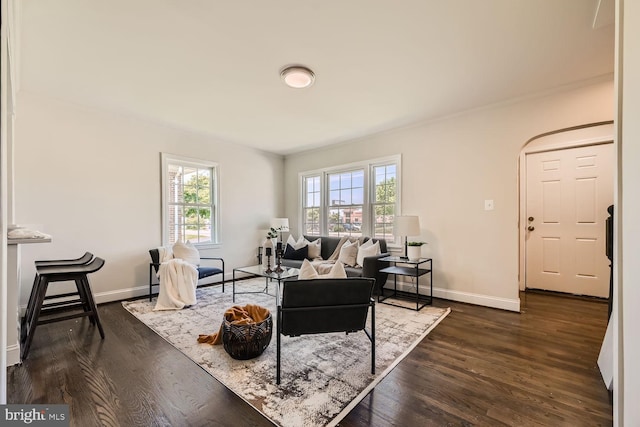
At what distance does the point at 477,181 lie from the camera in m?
3.69

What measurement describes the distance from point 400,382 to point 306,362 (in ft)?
2.31

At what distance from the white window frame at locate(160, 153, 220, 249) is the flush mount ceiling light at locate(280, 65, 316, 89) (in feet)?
8.07

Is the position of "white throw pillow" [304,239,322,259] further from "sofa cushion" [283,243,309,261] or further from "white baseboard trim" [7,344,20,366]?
"white baseboard trim" [7,344,20,366]

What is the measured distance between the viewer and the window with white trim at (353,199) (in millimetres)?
4672

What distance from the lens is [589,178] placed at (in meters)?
3.97

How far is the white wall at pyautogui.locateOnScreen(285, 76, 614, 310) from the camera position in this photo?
3.21m

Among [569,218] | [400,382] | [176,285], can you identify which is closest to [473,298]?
[569,218]

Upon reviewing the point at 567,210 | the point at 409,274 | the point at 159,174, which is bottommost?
the point at 409,274

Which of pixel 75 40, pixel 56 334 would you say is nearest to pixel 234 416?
pixel 56 334

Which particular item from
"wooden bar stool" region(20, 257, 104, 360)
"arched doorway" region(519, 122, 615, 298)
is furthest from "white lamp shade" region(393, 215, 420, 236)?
"wooden bar stool" region(20, 257, 104, 360)

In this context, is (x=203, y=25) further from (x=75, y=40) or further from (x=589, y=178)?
(x=589, y=178)

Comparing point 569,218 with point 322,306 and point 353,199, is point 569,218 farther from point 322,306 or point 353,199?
point 322,306

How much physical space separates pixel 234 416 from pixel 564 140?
5192 millimetres

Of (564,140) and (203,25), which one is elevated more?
(203,25)
